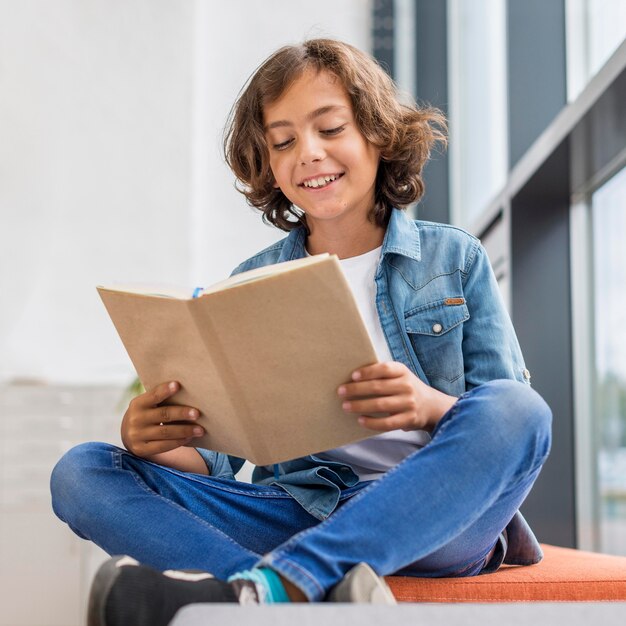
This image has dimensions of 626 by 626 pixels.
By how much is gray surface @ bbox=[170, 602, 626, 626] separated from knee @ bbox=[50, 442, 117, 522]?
17.2 inches

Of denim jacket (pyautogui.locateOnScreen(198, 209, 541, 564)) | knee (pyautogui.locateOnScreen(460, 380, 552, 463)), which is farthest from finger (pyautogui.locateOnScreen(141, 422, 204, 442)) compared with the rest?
knee (pyautogui.locateOnScreen(460, 380, 552, 463))

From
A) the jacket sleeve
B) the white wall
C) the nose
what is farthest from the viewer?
the white wall

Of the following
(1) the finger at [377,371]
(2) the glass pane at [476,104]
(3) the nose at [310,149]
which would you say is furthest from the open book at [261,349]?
(2) the glass pane at [476,104]

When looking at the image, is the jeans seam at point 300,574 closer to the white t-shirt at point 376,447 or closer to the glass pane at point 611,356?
the white t-shirt at point 376,447

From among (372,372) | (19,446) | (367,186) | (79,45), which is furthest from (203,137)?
(372,372)

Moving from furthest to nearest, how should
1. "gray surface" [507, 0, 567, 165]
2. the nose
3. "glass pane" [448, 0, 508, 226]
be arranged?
"glass pane" [448, 0, 508, 226] → "gray surface" [507, 0, 567, 165] → the nose

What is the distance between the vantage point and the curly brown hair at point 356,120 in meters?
1.64

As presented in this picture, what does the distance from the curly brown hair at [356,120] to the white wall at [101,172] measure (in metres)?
2.25

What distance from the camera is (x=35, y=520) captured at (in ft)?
11.3

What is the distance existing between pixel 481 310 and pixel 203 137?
3031 mm

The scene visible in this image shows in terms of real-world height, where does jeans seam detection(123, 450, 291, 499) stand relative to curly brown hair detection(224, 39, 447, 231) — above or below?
below

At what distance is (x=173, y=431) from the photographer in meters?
1.31

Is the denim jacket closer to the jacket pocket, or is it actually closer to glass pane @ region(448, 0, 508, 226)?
the jacket pocket

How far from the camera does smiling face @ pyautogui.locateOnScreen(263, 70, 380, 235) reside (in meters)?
1.58
